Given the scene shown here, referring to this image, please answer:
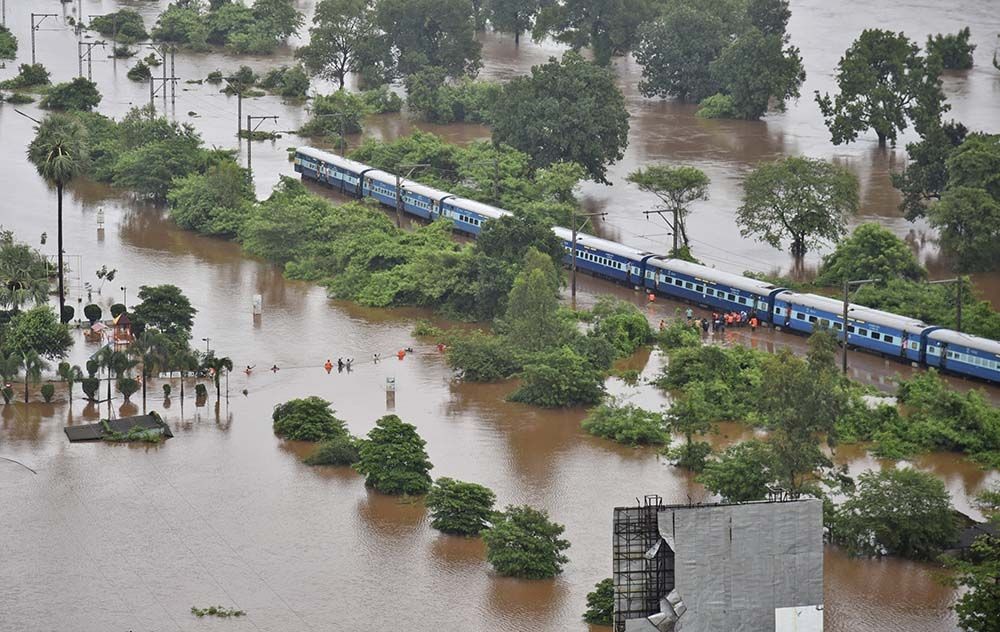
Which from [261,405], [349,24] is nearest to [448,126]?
[349,24]

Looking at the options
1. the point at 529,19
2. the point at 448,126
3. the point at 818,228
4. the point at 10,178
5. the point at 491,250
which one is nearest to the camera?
the point at 491,250

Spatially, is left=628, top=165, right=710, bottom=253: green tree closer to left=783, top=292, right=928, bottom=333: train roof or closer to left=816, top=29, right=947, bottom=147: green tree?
left=783, top=292, right=928, bottom=333: train roof

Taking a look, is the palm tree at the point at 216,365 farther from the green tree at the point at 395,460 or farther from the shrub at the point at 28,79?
the shrub at the point at 28,79

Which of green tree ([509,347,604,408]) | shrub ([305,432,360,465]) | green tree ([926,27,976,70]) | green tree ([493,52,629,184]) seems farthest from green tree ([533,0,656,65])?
shrub ([305,432,360,465])

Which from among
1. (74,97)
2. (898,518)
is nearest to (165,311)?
(898,518)

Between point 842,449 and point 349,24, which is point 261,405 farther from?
point 349,24

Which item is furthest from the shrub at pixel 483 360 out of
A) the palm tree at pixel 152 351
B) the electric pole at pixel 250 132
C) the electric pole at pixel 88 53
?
the electric pole at pixel 88 53

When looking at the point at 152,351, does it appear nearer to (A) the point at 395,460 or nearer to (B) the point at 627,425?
(A) the point at 395,460
